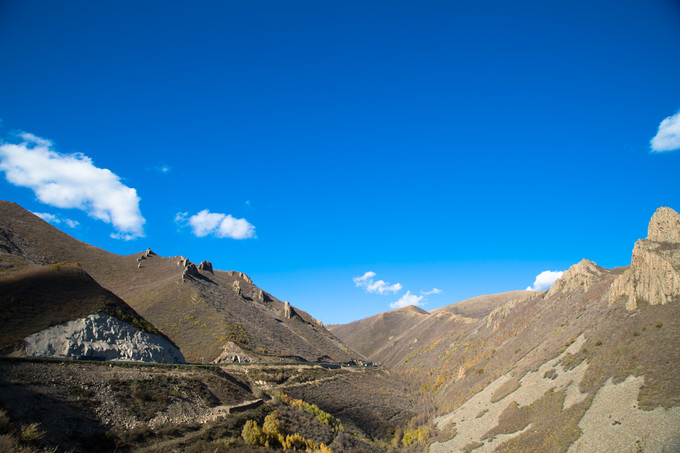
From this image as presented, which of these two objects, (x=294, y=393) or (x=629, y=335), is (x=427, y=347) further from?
(x=629, y=335)

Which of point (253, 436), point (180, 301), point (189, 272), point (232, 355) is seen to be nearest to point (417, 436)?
point (253, 436)

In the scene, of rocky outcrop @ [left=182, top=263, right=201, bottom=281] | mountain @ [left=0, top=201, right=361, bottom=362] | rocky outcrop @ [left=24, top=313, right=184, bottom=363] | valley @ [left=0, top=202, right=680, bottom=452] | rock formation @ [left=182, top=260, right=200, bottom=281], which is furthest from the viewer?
rock formation @ [left=182, top=260, right=200, bottom=281]

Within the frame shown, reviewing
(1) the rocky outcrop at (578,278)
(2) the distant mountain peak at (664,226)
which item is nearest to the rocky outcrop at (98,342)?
(2) the distant mountain peak at (664,226)

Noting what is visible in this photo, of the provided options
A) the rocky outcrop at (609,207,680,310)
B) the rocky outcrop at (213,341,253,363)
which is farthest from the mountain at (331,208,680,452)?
the rocky outcrop at (213,341,253,363)

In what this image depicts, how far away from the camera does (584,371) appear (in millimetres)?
28359

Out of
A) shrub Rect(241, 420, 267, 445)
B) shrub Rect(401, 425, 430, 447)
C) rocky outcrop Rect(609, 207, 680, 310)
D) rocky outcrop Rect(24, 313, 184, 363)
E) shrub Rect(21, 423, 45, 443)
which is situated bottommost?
shrub Rect(401, 425, 430, 447)

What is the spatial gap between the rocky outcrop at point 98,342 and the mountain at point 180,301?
14271 mm

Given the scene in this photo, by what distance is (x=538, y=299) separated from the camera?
6000cm

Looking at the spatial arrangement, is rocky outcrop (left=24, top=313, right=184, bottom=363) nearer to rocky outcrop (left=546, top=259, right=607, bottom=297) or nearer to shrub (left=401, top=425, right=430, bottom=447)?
shrub (left=401, top=425, right=430, bottom=447)

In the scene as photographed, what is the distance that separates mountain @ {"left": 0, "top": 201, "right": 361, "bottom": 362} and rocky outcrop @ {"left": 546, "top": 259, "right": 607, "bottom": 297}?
49718 millimetres

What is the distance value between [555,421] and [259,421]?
76.7 ft

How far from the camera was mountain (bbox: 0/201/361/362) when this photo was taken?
53906mm

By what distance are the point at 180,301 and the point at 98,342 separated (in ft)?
122

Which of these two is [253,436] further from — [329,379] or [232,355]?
[329,379]
